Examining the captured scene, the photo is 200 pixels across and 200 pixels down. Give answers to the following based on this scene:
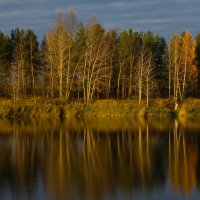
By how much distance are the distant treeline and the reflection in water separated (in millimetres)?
25748

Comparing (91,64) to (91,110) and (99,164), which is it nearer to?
(91,110)

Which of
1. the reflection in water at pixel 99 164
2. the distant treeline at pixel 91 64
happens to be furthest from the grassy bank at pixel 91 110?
the reflection in water at pixel 99 164

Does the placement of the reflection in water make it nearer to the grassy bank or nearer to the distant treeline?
the grassy bank

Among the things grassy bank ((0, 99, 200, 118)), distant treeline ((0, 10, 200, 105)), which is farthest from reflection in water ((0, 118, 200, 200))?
distant treeline ((0, 10, 200, 105))

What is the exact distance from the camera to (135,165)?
925 inches

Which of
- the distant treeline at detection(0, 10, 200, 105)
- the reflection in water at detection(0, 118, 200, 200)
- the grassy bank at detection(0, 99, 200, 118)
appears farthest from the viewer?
the distant treeline at detection(0, 10, 200, 105)

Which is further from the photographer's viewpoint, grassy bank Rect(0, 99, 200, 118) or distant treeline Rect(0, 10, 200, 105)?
distant treeline Rect(0, 10, 200, 105)

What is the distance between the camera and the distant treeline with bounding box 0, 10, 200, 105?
65062mm

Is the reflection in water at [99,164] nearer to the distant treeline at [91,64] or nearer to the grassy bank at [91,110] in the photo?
the grassy bank at [91,110]

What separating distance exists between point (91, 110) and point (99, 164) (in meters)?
36.2

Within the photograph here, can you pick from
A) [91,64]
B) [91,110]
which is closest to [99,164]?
[91,110]

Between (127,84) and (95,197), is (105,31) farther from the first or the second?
(95,197)

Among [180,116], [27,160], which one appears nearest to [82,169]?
[27,160]

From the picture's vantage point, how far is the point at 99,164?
24.0 metres
